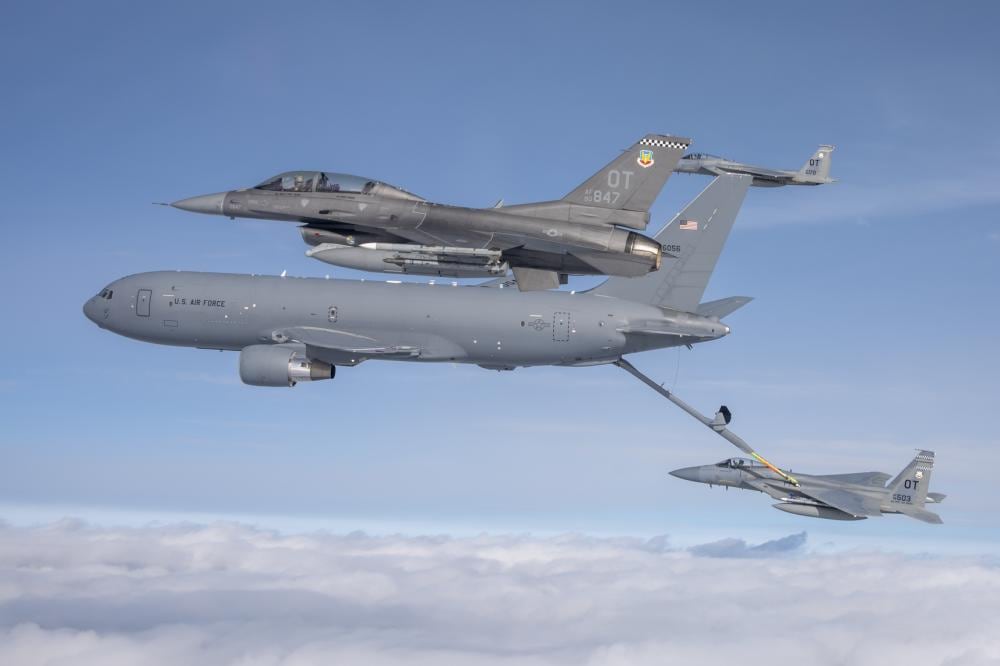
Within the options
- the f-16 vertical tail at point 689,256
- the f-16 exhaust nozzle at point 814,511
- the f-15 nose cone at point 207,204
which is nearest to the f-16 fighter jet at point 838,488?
the f-16 exhaust nozzle at point 814,511

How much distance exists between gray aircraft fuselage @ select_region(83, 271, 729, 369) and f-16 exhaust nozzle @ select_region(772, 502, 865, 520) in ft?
95.5

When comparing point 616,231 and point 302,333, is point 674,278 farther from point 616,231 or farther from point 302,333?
point 302,333

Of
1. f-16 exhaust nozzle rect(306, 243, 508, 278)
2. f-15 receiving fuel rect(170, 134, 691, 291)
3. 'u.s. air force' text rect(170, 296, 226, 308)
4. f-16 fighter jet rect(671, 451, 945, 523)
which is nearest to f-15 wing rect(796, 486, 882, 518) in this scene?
f-16 fighter jet rect(671, 451, 945, 523)

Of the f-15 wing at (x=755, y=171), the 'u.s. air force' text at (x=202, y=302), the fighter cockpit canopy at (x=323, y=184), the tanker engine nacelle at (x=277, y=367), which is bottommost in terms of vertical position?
the tanker engine nacelle at (x=277, y=367)

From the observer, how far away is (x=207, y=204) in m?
44.8

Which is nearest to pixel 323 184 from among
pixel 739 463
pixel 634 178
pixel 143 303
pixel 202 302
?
pixel 634 178

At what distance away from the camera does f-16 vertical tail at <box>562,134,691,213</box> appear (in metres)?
45.9

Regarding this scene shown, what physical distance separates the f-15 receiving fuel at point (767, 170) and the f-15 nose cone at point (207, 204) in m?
47.0

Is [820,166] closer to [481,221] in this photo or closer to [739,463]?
[739,463]

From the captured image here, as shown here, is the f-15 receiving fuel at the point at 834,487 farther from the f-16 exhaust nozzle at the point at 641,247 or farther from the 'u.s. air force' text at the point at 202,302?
the 'u.s. air force' text at the point at 202,302

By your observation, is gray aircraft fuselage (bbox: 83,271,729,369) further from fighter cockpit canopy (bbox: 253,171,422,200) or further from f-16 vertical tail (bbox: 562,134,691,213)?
fighter cockpit canopy (bbox: 253,171,422,200)

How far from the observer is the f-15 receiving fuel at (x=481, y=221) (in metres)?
43.3

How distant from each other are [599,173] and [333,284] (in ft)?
71.3

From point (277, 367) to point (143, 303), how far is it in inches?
459
